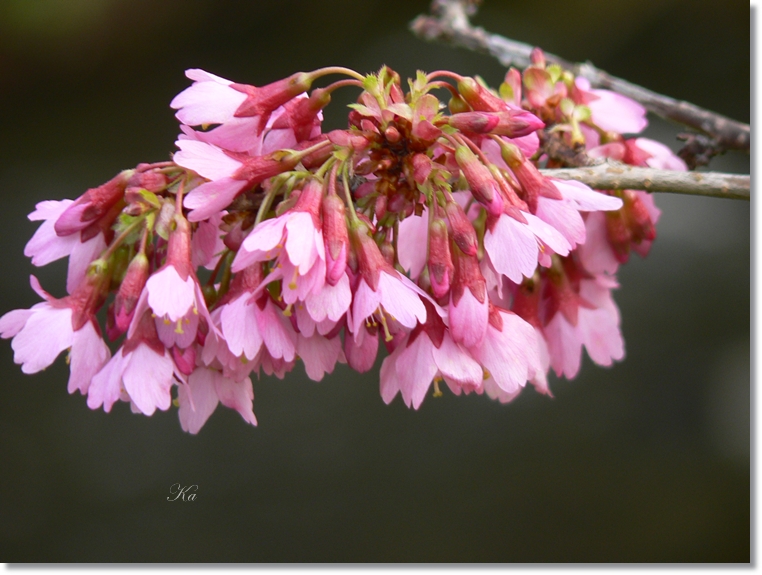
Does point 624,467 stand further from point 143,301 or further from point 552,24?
point 143,301

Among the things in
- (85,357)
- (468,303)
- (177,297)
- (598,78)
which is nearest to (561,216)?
(468,303)

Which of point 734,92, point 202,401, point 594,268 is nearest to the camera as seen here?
point 202,401

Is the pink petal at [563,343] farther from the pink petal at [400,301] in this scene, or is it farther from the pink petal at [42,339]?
the pink petal at [42,339]

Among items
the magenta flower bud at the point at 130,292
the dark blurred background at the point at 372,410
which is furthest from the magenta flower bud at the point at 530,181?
the dark blurred background at the point at 372,410

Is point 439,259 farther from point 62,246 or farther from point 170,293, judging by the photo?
point 62,246

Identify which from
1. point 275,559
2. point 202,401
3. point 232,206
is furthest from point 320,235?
point 275,559
